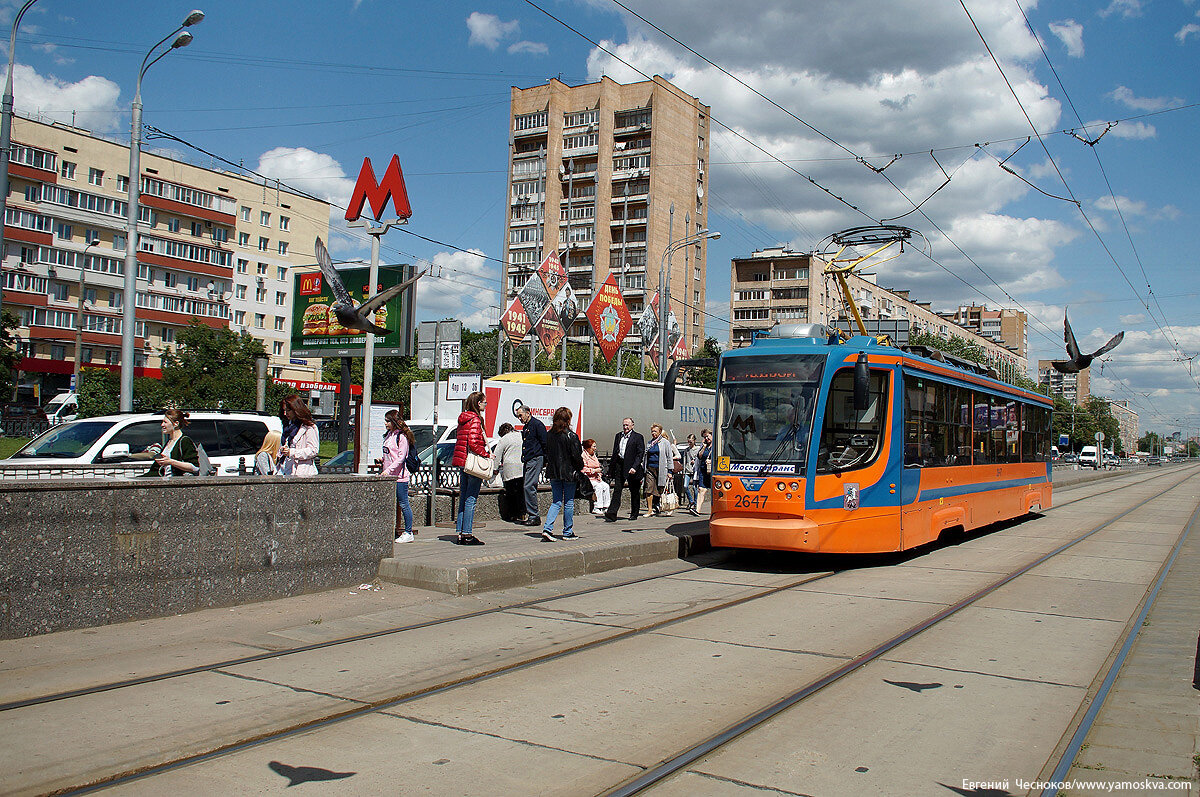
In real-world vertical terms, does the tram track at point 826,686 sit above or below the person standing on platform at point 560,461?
below

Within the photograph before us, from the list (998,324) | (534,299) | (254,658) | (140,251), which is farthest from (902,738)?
(998,324)

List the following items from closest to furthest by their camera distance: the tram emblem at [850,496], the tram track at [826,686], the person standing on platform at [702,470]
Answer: the tram track at [826,686]
the tram emblem at [850,496]
the person standing on platform at [702,470]

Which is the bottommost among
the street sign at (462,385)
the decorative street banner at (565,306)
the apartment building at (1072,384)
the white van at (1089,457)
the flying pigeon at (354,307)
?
the white van at (1089,457)

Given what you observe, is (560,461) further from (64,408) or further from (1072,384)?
(1072,384)

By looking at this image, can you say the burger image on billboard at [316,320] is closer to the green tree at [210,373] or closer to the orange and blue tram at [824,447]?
the green tree at [210,373]

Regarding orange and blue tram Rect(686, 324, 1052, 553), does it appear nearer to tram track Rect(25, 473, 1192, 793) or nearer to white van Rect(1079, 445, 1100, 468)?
tram track Rect(25, 473, 1192, 793)

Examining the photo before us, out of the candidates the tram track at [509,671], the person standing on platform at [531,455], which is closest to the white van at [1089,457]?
the person standing on platform at [531,455]

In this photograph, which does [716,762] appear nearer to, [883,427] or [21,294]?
[883,427]

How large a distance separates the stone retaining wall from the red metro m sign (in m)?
3.51

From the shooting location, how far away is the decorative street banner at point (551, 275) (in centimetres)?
2664

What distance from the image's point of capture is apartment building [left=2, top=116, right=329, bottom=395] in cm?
6134

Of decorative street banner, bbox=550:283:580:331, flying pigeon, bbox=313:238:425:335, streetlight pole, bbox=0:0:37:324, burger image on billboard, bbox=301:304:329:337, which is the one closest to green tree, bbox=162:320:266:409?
burger image on billboard, bbox=301:304:329:337

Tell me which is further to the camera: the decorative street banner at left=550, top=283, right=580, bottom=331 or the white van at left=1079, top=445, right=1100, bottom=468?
the white van at left=1079, top=445, right=1100, bottom=468

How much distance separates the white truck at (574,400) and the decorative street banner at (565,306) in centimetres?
355
